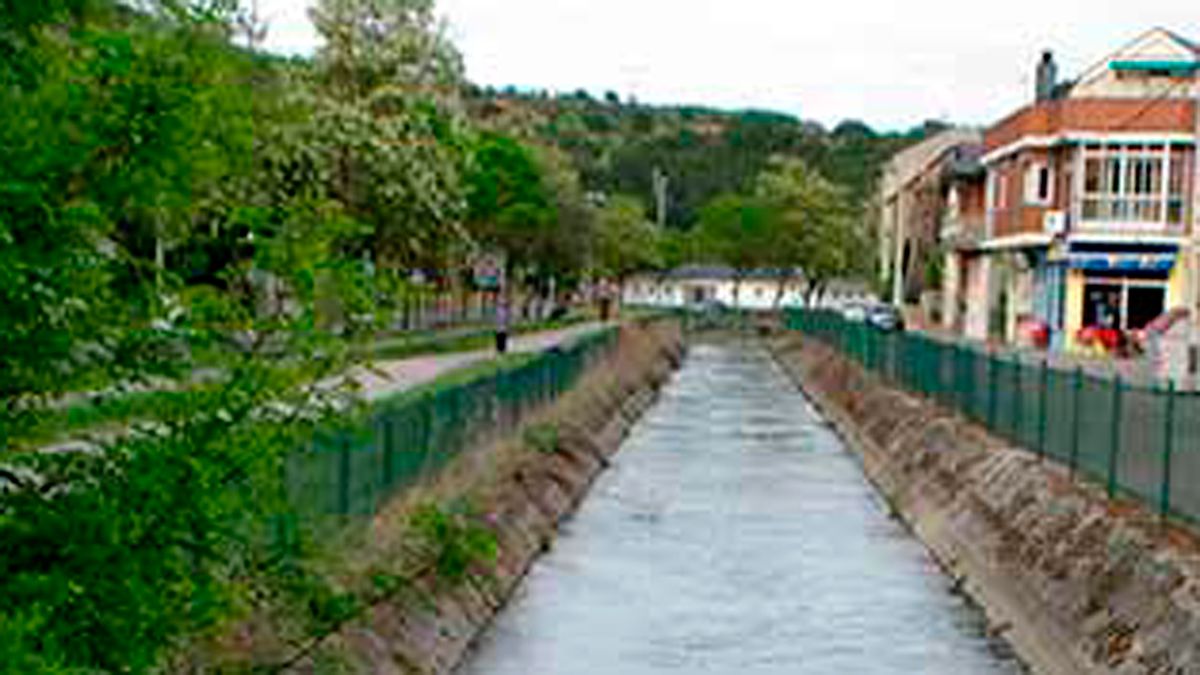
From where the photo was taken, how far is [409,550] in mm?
18938

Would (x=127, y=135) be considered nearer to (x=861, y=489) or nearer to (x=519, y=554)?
(x=519, y=554)

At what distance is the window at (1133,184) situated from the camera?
64688 mm

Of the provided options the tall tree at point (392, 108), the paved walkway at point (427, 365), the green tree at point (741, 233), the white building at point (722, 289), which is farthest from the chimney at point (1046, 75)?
the white building at point (722, 289)

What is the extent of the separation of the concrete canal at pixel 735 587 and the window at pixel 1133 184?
2377cm

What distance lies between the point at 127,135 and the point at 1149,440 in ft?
56.3

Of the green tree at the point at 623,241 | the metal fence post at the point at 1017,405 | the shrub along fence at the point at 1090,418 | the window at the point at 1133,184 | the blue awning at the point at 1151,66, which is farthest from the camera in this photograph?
the green tree at the point at 623,241

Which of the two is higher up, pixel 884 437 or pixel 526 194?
pixel 526 194

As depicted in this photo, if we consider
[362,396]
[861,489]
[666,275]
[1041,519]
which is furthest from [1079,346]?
[666,275]

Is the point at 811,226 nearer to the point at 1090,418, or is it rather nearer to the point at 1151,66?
the point at 1151,66

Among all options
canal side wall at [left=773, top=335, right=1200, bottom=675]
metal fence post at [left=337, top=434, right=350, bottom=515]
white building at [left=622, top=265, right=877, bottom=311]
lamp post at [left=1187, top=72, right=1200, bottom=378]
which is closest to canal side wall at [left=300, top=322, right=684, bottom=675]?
metal fence post at [left=337, top=434, right=350, bottom=515]

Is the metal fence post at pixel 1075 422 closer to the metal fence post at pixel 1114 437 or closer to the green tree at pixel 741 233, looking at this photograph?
the metal fence post at pixel 1114 437

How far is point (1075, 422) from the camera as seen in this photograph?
85.6ft

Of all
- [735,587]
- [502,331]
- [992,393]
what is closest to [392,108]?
[502,331]

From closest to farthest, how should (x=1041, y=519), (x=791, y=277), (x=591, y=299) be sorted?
(x=1041, y=519)
(x=591, y=299)
(x=791, y=277)
